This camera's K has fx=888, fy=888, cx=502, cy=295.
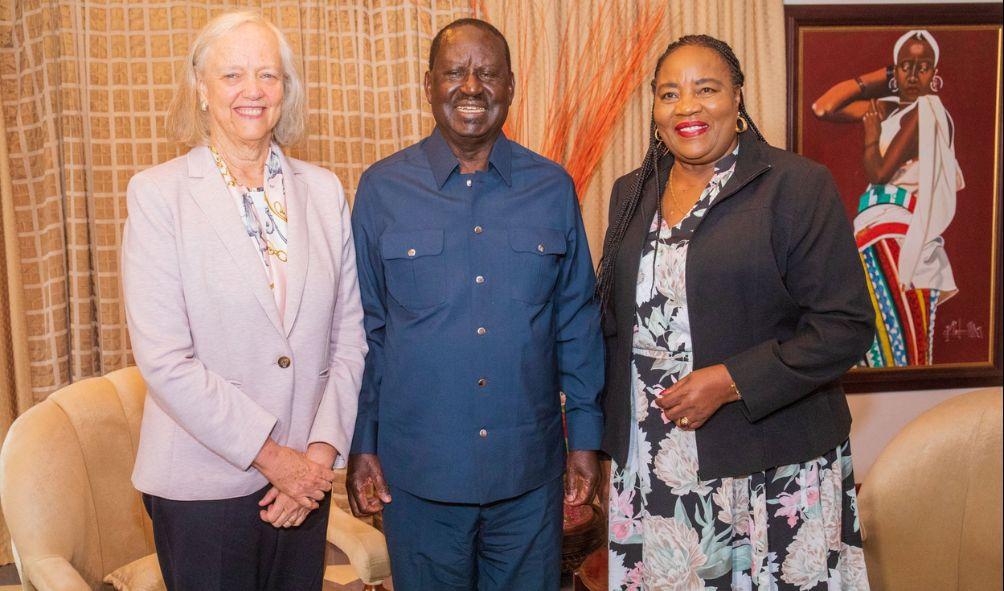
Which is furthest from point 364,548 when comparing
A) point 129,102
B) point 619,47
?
point 619,47

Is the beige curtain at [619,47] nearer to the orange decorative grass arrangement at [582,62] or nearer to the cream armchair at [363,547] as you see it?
the orange decorative grass arrangement at [582,62]

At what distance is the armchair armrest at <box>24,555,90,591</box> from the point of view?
1939 millimetres

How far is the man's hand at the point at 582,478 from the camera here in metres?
2.15

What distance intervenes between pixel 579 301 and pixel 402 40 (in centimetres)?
202

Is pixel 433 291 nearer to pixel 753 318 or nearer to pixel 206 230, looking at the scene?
pixel 206 230

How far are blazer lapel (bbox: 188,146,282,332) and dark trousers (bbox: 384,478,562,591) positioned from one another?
583mm

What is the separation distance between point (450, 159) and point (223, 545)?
98 cm

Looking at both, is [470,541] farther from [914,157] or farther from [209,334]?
[914,157]

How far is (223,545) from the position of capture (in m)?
1.81

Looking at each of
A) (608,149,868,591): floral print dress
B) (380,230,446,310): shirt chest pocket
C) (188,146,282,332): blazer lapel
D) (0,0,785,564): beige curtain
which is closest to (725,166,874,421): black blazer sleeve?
(608,149,868,591): floral print dress

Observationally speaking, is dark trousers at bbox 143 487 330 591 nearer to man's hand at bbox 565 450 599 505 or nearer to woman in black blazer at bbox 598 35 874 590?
man's hand at bbox 565 450 599 505

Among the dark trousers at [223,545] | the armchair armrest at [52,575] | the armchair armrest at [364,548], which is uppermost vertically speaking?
the dark trousers at [223,545]

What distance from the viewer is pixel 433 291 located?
6.66 feet

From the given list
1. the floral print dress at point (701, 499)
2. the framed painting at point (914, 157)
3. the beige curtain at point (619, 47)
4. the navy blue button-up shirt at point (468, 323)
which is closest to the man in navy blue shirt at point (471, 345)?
the navy blue button-up shirt at point (468, 323)
